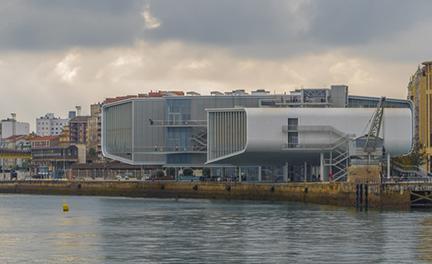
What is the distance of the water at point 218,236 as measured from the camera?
73.1m

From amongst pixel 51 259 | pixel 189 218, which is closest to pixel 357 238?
pixel 51 259

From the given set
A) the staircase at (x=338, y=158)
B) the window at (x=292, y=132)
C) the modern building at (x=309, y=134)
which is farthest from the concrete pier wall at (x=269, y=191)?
the staircase at (x=338, y=158)

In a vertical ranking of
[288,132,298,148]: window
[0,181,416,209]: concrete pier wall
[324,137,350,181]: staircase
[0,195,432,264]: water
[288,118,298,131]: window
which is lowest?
[0,195,432,264]: water

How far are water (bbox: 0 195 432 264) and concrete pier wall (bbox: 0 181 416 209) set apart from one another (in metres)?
5.37

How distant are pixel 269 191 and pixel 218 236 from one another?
72581 mm

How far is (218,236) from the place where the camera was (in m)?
88.8

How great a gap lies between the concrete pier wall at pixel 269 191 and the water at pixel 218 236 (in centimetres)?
537

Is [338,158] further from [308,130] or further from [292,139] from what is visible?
[292,139]

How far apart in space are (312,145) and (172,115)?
31313 millimetres

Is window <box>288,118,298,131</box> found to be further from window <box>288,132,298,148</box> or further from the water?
the water

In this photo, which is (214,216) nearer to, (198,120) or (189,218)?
(189,218)

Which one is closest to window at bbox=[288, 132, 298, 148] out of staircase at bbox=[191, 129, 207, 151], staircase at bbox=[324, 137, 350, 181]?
staircase at bbox=[324, 137, 350, 181]

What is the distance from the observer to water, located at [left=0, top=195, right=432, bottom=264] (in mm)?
73062

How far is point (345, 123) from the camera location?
584 ft
